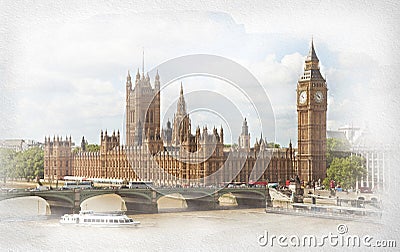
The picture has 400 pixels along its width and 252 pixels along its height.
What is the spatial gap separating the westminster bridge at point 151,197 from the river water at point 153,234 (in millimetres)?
381

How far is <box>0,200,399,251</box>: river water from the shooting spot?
4.41 metres

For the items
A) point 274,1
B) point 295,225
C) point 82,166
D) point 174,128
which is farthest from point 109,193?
point 274,1

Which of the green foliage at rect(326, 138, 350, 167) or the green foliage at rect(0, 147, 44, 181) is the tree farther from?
the green foliage at rect(326, 138, 350, 167)

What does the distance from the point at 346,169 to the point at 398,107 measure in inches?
43.6

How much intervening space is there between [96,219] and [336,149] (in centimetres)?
213

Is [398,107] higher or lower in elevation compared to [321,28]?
lower

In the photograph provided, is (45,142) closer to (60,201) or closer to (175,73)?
(60,201)

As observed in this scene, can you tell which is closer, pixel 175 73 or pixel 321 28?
pixel 321 28

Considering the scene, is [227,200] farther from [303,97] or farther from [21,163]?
[21,163]

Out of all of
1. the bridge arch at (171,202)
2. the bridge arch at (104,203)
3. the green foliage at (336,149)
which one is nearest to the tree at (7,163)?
the bridge arch at (104,203)

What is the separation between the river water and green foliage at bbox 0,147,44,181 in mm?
304

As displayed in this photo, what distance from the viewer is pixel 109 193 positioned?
Result: 19.5 ft

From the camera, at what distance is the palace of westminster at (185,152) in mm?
5324

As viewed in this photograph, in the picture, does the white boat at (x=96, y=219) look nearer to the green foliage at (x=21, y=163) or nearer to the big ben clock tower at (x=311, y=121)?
the green foliage at (x=21, y=163)
